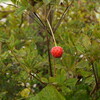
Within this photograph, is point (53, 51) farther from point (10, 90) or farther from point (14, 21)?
point (14, 21)

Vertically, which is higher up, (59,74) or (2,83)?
(59,74)

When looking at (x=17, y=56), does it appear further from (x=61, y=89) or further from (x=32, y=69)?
(x=61, y=89)

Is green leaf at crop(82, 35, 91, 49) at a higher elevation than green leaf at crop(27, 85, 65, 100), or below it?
higher

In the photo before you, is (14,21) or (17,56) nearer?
(17,56)

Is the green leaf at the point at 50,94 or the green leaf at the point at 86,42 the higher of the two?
the green leaf at the point at 86,42

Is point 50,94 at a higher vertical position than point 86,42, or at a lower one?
lower

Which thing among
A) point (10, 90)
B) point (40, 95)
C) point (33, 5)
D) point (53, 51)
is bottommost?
point (10, 90)

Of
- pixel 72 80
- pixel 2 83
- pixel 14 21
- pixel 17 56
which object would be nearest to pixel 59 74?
pixel 72 80

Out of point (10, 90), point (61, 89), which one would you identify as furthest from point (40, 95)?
point (10, 90)

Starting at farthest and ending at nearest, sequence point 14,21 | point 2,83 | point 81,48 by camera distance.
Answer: point 14,21
point 2,83
point 81,48

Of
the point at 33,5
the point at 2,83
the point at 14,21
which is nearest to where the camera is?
the point at 33,5
